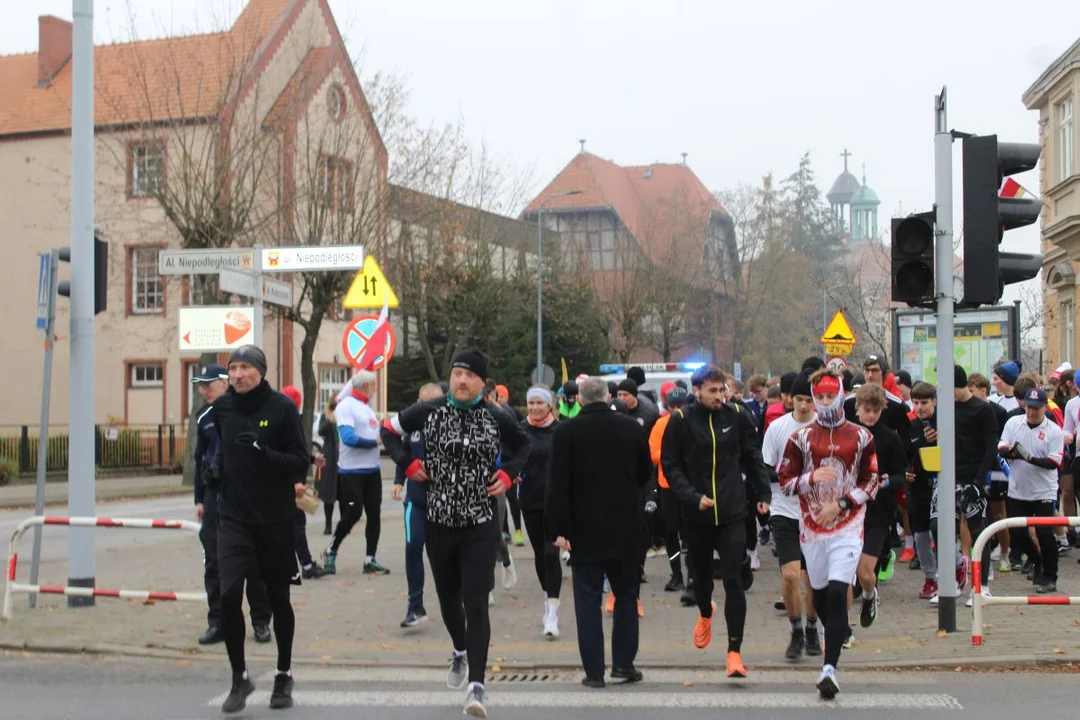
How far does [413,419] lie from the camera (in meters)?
8.04

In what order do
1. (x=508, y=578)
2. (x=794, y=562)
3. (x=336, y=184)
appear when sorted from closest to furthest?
(x=794, y=562)
(x=508, y=578)
(x=336, y=184)

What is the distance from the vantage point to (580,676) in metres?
8.13

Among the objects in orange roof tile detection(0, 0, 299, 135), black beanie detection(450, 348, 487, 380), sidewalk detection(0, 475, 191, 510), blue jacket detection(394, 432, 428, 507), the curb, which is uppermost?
orange roof tile detection(0, 0, 299, 135)

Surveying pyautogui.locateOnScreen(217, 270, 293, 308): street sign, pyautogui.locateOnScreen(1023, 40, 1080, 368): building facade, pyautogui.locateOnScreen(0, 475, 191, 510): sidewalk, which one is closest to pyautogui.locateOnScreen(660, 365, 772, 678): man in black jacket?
pyautogui.locateOnScreen(217, 270, 293, 308): street sign

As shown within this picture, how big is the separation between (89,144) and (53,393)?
33276 millimetres

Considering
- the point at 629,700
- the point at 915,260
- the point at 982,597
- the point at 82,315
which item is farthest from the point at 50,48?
the point at 629,700

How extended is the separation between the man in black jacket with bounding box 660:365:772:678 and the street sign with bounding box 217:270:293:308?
521cm

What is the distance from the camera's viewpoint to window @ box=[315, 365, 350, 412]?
45.5 metres

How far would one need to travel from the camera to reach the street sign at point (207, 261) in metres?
12.6

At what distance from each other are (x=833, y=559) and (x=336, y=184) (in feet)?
84.4

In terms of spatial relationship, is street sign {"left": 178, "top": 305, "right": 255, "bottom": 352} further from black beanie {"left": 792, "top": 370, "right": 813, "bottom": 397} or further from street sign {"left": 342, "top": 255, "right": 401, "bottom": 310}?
black beanie {"left": 792, "top": 370, "right": 813, "bottom": 397}

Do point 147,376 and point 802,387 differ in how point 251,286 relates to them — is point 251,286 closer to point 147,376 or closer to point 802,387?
point 802,387

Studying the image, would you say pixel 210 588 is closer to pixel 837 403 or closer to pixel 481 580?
pixel 481 580

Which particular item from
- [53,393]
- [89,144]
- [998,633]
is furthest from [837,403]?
[53,393]
